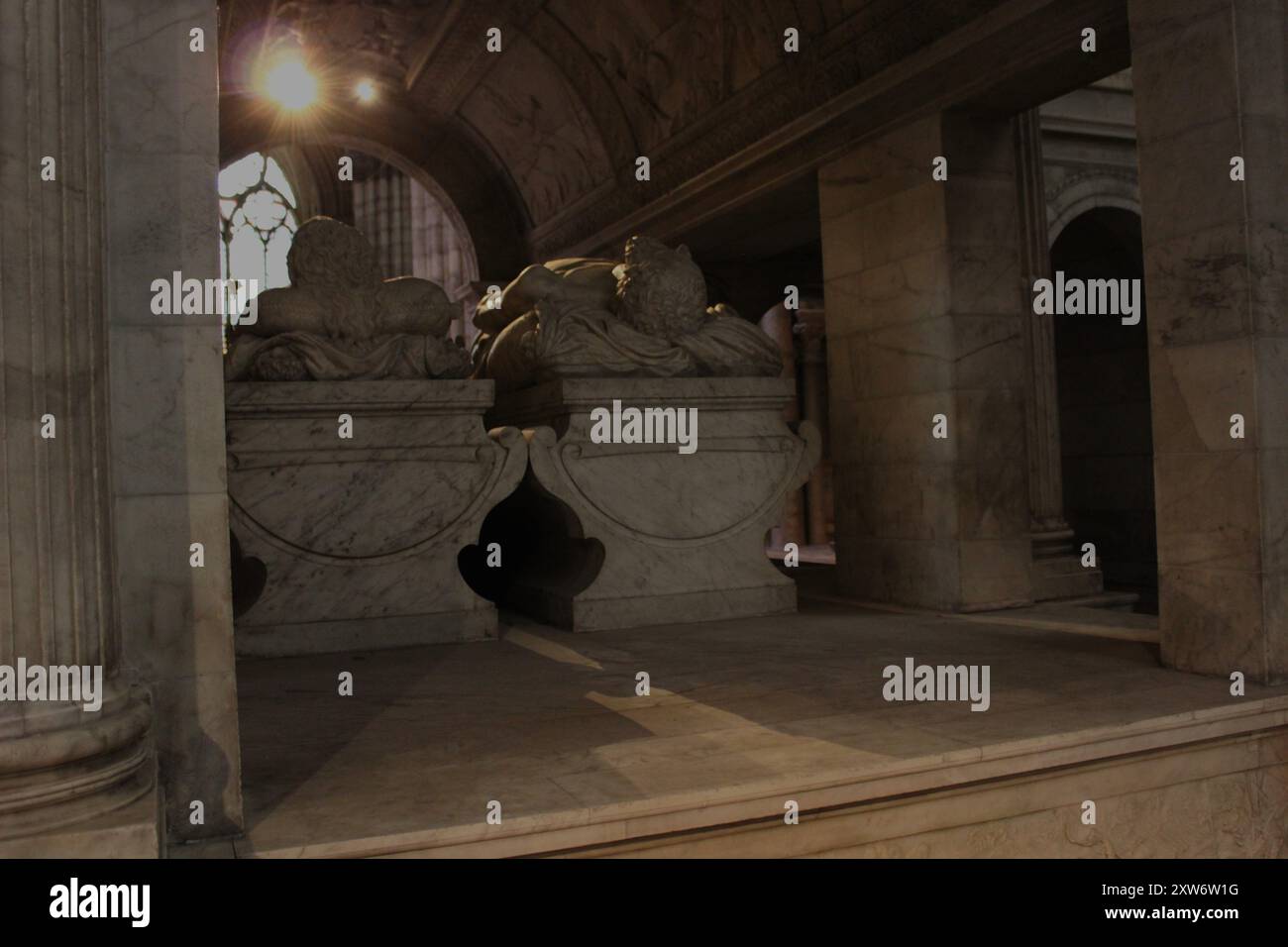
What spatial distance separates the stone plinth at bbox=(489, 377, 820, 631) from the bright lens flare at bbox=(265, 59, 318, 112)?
6662 millimetres

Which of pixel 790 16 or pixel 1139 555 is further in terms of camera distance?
pixel 1139 555

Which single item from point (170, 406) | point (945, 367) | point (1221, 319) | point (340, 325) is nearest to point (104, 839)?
point (170, 406)

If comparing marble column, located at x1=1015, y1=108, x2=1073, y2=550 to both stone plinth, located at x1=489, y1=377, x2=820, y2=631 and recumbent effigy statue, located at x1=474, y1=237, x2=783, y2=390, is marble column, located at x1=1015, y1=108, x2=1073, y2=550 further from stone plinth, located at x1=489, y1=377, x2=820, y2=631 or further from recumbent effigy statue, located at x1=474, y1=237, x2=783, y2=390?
recumbent effigy statue, located at x1=474, y1=237, x2=783, y2=390

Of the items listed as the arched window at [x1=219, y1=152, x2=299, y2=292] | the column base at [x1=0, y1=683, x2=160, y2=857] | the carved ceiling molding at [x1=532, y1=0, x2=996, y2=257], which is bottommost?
the column base at [x1=0, y1=683, x2=160, y2=857]

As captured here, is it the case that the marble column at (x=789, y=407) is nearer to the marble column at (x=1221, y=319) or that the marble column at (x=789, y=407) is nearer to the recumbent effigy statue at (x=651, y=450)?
the recumbent effigy statue at (x=651, y=450)

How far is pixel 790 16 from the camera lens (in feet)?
26.8

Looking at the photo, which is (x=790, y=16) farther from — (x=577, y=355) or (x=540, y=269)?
(x=577, y=355)

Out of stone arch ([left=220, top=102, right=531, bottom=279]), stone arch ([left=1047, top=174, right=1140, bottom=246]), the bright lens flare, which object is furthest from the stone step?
the bright lens flare

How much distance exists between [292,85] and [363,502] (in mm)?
7607

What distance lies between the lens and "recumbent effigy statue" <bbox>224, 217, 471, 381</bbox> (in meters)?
6.05

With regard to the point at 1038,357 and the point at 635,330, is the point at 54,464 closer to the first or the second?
the point at 635,330

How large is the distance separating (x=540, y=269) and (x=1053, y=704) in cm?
428

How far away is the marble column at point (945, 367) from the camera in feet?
22.2
